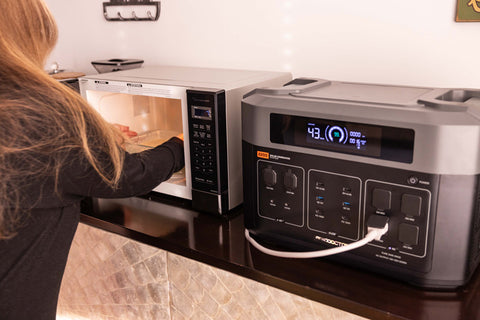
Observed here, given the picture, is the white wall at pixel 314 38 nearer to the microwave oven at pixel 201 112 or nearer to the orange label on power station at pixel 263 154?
the microwave oven at pixel 201 112

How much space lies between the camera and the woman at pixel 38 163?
0.73 m

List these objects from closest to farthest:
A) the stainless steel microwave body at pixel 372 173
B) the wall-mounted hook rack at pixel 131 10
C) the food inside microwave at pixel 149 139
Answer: the stainless steel microwave body at pixel 372 173 < the food inside microwave at pixel 149 139 < the wall-mounted hook rack at pixel 131 10

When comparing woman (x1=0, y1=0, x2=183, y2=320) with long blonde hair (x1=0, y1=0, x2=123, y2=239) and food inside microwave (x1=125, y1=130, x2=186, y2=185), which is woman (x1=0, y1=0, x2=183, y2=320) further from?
food inside microwave (x1=125, y1=130, x2=186, y2=185)

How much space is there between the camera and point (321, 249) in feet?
2.80

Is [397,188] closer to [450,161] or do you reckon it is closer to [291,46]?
[450,161]

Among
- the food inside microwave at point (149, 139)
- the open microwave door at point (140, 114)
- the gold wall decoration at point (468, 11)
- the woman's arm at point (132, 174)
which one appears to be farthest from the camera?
the food inside microwave at point (149, 139)

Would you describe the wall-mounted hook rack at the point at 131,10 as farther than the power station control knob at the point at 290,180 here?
Yes

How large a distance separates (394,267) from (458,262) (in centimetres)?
10

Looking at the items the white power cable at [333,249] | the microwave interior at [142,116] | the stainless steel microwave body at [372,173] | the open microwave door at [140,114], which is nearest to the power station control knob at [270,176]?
the stainless steel microwave body at [372,173]

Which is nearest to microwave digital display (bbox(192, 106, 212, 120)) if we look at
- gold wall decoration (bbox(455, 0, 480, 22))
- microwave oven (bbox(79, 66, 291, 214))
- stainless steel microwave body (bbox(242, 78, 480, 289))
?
microwave oven (bbox(79, 66, 291, 214))

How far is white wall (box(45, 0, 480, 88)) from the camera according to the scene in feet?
3.40

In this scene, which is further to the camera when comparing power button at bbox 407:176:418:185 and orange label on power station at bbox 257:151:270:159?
orange label on power station at bbox 257:151:270:159

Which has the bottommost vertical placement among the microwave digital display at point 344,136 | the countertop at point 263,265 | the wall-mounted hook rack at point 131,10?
the countertop at point 263,265

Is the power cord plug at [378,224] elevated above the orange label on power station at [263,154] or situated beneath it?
situated beneath
